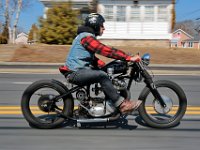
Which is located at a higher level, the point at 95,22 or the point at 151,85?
the point at 95,22

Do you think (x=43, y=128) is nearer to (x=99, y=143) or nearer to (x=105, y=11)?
(x=99, y=143)

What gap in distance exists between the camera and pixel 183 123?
621 cm

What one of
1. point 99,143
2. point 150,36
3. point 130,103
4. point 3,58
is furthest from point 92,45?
point 150,36

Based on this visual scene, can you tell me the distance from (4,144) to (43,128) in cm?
80

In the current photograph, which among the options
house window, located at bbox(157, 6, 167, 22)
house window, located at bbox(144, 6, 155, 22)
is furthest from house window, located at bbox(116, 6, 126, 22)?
house window, located at bbox(157, 6, 167, 22)

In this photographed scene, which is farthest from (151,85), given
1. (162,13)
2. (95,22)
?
(162,13)

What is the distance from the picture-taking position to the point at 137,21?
33.2m

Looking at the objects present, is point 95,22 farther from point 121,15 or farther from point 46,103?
point 121,15

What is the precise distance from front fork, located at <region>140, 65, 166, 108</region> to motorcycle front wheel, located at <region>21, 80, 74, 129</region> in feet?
3.67

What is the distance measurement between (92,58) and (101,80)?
1.32ft

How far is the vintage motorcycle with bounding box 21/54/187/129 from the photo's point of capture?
5.50 meters

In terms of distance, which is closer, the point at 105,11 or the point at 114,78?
the point at 114,78

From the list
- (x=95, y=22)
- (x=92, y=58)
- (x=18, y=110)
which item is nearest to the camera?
(x=95, y=22)

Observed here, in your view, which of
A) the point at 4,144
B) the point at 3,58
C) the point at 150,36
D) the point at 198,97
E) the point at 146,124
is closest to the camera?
the point at 4,144
